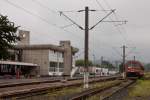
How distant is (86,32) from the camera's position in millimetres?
34625

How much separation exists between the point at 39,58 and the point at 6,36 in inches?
2244

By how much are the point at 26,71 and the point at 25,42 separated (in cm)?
1951

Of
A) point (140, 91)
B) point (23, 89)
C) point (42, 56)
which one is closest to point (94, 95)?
point (140, 91)

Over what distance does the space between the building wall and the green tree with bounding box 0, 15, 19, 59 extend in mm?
51609

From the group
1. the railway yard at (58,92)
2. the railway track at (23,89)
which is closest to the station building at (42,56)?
the railway track at (23,89)

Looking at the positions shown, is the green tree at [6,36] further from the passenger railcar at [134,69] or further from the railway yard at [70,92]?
the passenger railcar at [134,69]

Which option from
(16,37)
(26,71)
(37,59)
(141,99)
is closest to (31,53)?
(37,59)

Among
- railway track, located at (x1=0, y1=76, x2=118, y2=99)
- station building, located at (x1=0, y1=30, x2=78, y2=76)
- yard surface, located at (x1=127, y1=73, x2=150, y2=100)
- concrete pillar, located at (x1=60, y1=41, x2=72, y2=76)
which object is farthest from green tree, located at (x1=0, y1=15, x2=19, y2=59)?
concrete pillar, located at (x1=60, y1=41, x2=72, y2=76)

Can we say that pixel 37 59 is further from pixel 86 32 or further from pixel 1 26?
pixel 86 32

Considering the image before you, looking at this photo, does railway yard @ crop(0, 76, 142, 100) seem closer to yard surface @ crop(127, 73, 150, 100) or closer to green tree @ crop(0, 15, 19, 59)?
yard surface @ crop(127, 73, 150, 100)

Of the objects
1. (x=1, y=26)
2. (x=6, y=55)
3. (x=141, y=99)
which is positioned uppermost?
(x=1, y=26)

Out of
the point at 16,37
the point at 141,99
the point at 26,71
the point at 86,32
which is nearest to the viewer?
the point at 141,99

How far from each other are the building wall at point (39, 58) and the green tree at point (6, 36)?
51.6m

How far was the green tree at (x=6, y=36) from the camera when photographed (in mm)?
41938
